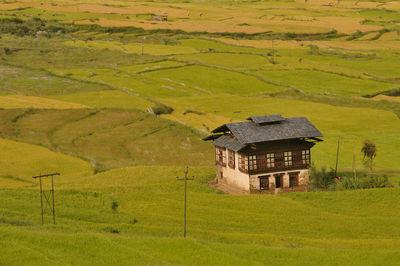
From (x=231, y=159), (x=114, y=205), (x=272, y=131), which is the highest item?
(x=272, y=131)

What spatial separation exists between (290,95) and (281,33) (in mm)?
78690

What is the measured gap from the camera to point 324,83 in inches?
4685

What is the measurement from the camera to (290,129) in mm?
62500

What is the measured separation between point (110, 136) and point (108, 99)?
66.7 feet

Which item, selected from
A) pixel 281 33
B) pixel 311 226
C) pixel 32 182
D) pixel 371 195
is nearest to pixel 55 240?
pixel 311 226

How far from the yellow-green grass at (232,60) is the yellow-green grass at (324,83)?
20.5ft

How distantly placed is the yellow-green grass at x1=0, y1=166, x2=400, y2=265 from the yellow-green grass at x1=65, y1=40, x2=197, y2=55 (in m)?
79.9

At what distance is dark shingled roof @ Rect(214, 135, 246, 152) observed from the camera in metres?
61.2

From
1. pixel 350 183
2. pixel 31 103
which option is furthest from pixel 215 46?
pixel 350 183

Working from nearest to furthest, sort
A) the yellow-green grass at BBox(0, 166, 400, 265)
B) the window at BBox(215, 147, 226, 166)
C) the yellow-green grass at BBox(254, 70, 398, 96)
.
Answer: the yellow-green grass at BBox(0, 166, 400, 265) → the window at BBox(215, 147, 226, 166) → the yellow-green grass at BBox(254, 70, 398, 96)

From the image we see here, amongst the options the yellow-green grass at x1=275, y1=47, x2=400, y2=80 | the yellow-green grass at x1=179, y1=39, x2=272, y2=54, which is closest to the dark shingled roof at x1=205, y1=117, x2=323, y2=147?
the yellow-green grass at x1=275, y1=47, x2=400, y2=80

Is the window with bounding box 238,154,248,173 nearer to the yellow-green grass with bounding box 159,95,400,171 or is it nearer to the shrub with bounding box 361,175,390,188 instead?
the yellow-green grass with bounding box 159,95,400,171

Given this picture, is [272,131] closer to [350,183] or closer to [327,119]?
[350,183]

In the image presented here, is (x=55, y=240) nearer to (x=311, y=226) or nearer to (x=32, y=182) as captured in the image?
(x=311, y=226)
